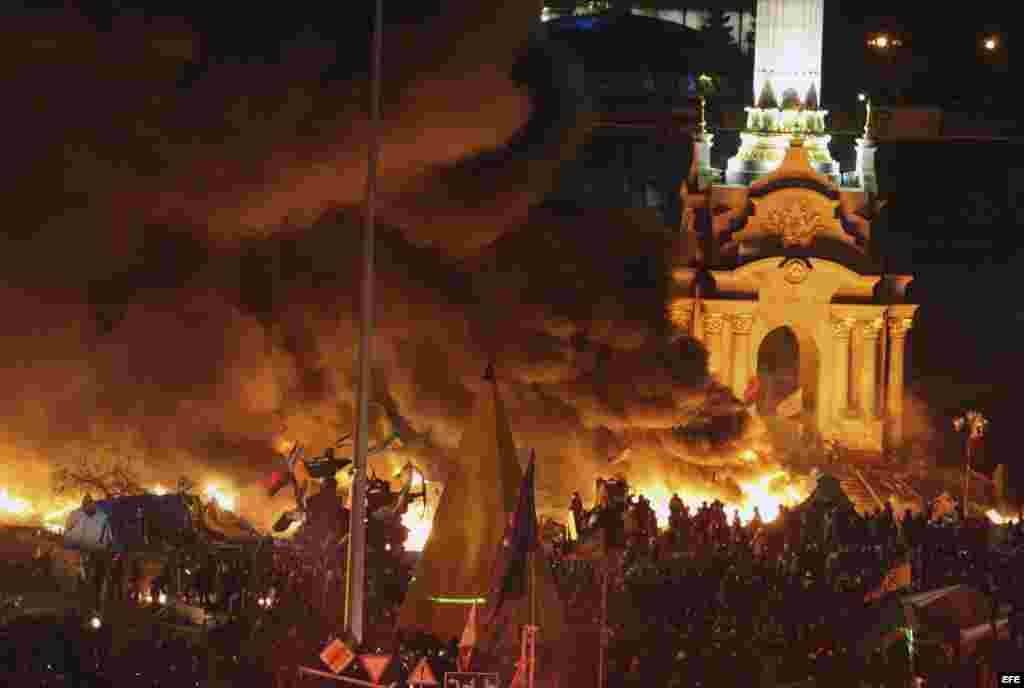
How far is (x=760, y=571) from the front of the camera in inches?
1041

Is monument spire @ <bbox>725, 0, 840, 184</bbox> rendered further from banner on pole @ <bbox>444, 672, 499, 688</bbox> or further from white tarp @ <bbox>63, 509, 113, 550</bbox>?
banner on pole @ <bbox>444, 672, 499, 688</bbox>

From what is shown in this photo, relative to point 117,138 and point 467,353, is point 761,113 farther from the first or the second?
point 117,138

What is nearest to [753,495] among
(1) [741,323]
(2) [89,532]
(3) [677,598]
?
(1) [741,323]

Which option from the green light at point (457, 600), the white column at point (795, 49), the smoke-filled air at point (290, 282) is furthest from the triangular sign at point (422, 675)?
the white column at point (795, 49)

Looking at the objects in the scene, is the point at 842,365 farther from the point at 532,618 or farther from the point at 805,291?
the point at 532,618

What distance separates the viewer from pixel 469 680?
817 inches

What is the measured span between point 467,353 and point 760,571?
57.0 ft

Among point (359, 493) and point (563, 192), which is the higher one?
point (563, 192)

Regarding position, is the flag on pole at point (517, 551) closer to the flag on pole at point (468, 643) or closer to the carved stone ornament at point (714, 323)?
the flag on pole at point (468, 643)

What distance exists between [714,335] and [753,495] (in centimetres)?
597

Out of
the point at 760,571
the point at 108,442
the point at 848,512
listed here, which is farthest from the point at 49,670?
the point at 108,442

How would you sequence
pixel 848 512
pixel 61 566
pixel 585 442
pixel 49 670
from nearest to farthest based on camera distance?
pixel 49 670 < pixel 61 566 < pixel 848 512 < pixel 585 442

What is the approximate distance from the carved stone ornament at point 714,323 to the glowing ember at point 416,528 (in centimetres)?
1159

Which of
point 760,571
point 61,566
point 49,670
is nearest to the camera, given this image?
point 49,670
